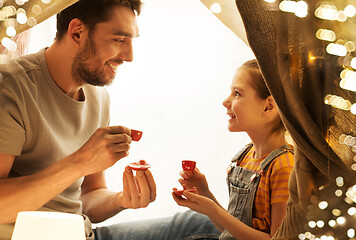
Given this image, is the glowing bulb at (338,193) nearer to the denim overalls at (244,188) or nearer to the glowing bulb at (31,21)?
the denim overalls at (244,188)

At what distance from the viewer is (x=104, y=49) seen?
1.71 meters

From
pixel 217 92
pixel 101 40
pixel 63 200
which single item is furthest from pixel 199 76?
pixel 63 200

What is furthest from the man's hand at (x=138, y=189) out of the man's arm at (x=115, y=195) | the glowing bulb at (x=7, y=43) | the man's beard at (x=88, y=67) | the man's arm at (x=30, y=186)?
the glowing bulb at (x=7, y=43)

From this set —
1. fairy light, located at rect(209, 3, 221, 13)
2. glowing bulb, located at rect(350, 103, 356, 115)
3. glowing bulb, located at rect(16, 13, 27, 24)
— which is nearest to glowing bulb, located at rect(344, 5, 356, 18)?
glowing bulb, located at rect(350, 103, 356, 115)

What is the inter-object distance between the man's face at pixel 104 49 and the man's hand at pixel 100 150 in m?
0.34

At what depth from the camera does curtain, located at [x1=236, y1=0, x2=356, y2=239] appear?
1.14 meters

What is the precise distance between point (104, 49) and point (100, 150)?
0.48m

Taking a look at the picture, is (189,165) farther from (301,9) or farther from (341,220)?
(301,9)

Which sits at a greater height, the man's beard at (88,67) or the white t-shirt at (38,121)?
the man's beard at (88,67)

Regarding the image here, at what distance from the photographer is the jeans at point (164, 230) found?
5.84 ft

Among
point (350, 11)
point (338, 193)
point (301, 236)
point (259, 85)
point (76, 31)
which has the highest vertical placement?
point (76, 31)

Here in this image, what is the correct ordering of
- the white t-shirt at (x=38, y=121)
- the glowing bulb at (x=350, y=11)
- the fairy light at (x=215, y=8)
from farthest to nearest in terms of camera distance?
the white t-shirt at (x=38, y=121)
the fairy light at (x=215, y=8)
the glowing bulb at (x=350, y=11)

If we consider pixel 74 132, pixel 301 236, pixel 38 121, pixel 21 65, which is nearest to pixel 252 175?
pixel 301 236

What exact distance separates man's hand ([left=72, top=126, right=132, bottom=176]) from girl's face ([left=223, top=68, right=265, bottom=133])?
519 mm
